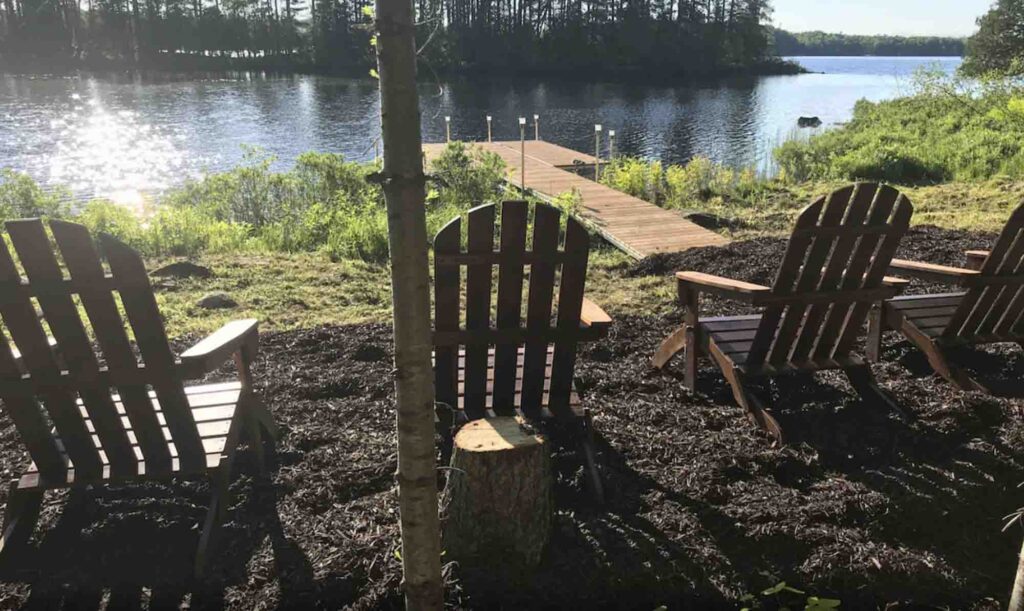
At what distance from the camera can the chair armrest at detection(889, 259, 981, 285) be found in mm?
3766

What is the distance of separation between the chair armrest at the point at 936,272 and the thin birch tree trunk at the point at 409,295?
3.12 m

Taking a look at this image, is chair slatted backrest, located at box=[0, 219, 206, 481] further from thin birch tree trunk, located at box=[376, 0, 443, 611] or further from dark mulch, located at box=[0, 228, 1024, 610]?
thin birch tree trunk, located at box=[376, 0, 443, 611]

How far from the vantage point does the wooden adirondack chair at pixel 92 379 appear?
2.35m

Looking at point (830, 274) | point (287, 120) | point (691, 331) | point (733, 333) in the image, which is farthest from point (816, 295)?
point (287, 120)

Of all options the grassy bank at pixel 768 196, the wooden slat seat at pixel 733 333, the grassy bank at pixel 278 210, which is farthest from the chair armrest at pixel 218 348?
the grassy bank at pixel 768 196

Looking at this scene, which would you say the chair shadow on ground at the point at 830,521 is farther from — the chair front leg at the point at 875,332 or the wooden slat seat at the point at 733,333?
the chair front leg at the point at 875,332

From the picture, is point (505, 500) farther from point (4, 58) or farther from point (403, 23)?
point (4, 58)

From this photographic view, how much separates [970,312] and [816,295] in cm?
110

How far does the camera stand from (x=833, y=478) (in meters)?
3.03

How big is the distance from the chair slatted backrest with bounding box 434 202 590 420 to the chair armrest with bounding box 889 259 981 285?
6.61 feet

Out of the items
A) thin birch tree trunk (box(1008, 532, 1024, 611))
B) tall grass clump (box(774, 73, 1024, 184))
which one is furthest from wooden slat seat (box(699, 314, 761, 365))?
tall grass clump (box(774, 73, 1024, 184))

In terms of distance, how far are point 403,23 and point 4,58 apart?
59741 millimetres

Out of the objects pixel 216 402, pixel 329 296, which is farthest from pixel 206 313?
pixel 216 402

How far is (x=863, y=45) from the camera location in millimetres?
157500
